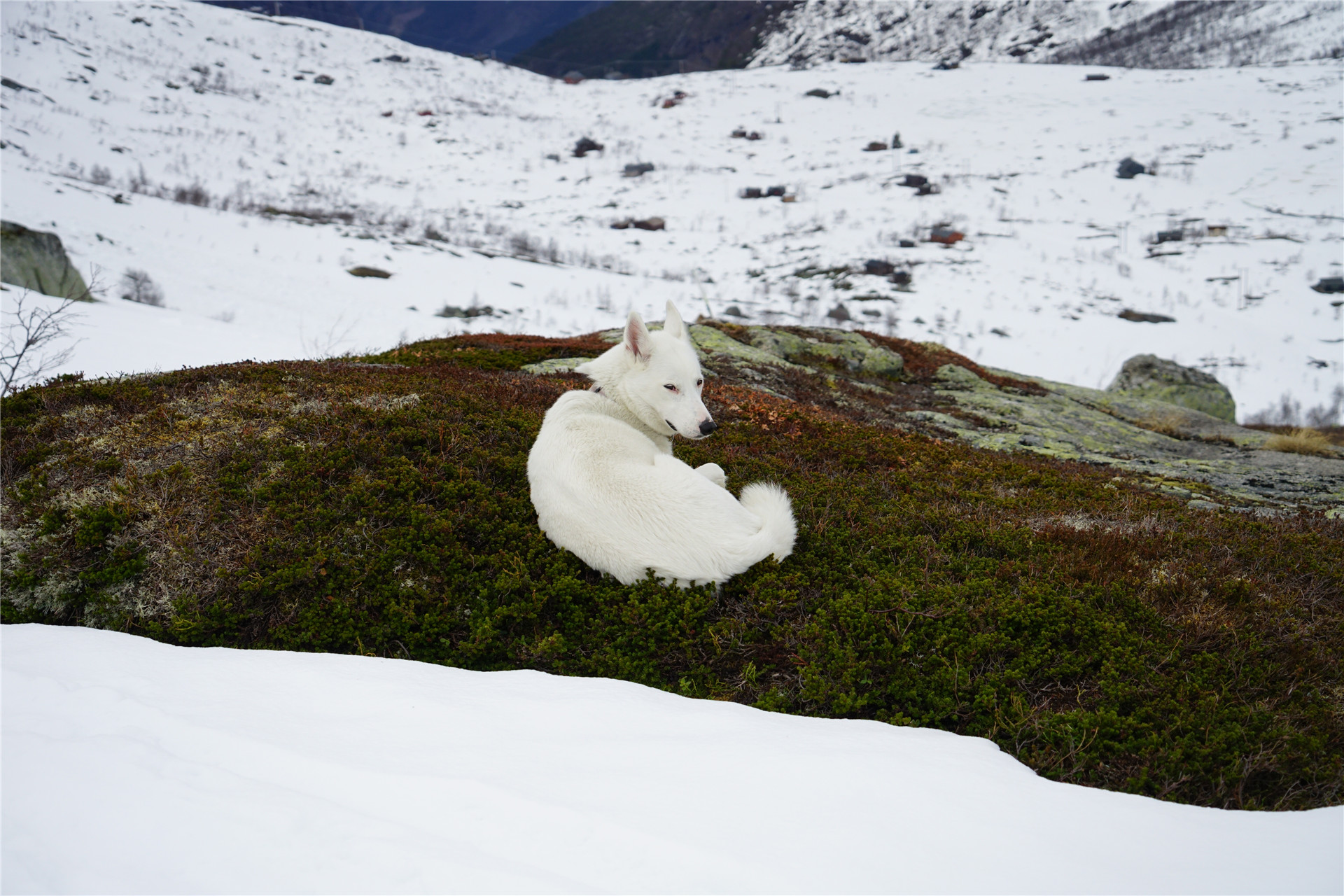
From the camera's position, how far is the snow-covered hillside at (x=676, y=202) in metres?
24.1

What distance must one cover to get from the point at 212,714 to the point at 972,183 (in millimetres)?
53647

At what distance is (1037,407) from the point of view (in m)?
14.1

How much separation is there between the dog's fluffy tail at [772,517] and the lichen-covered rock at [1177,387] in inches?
714

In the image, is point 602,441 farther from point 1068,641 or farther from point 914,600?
point 1068,641

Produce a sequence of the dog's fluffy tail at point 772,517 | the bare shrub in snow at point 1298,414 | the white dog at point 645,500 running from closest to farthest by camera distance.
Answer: the white dog at point 645,500, the dog's fluffy tail at point 772,517, the bare shrub in snow at point 1298,414

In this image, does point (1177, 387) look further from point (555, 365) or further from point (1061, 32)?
point (1061, 32)

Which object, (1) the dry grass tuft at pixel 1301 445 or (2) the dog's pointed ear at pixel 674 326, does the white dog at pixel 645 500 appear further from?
(1) the dry grass tuft at pixel 1301 445

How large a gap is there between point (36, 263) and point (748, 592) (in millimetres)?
22471

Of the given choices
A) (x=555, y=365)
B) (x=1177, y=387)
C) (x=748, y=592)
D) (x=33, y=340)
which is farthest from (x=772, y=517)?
(x=1177, y=387)

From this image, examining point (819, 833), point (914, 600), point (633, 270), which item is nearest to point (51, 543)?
point (819, 833)

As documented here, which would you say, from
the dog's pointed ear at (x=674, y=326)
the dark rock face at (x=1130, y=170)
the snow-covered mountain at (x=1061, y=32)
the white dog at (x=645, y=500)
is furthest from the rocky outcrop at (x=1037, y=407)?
the snow-covered mountain at (x=1061, y=32)

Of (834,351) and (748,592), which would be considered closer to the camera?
(748,592)

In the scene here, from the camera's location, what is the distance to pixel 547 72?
464 feet

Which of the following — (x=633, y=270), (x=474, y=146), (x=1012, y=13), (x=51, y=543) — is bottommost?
(x=633, y=270)
